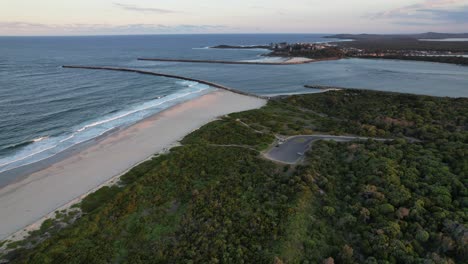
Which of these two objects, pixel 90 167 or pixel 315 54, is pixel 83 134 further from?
pixel 315 54

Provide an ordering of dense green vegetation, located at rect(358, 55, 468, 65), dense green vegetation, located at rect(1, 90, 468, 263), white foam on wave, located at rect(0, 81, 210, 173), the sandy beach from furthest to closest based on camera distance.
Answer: dense green vegetation, located at rect(358, 55, 468, 65) → white foam on wave, located at rect(0, 81, 210, 173) → the sandy beach → dense green vegetation, located at rect(1, 90, 468, 263)

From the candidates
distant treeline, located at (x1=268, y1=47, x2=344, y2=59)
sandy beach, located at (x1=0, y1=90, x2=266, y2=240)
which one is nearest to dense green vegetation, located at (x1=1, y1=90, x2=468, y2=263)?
sandy beach, located at (x1=0, y1=90, x2=266, y2=240)

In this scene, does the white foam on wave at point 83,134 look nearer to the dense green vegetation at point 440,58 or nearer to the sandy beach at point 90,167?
the sandy beach at point 90,167

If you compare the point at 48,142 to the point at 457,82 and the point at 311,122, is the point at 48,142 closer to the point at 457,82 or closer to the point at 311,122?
the point at 311,122

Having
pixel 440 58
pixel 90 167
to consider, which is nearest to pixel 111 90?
pixel 90 167

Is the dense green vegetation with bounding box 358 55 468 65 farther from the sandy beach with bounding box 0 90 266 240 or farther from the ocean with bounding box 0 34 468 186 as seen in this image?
the sandy beach with bounding box 0 90 266 240

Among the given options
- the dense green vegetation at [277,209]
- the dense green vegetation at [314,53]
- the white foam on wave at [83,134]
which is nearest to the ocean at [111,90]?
the white foam on wave at [83,134]

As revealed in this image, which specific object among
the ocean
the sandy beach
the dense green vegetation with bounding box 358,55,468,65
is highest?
the dense green vegetation with bounding box 358,55,468,65
